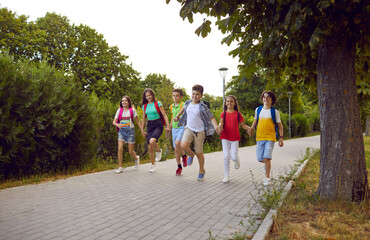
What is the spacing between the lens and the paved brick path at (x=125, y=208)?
3713 millimetres

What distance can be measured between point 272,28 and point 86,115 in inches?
217

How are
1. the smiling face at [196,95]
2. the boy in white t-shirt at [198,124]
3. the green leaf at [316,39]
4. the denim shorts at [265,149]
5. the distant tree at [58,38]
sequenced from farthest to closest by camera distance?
the distant tree at [58,38]
the boy in white t-shirt at [198,124]
the smiling face at [196,95]
the denim shorts at [265,149]
the green leaf at [316,39]

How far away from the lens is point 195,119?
281 inches

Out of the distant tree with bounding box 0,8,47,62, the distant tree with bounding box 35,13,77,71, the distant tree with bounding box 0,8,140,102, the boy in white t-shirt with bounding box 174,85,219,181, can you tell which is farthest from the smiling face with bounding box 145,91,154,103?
the distant tree with bounding box 35,13,77,71

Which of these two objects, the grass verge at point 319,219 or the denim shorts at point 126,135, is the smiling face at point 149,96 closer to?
the denim shorts at point 126,135

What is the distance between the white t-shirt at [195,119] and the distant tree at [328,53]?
2144 millimetres

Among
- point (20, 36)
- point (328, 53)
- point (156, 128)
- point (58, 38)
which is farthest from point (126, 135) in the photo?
point (58, 38)

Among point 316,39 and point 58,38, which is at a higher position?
point 58,38

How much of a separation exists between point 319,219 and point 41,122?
5.76 meters

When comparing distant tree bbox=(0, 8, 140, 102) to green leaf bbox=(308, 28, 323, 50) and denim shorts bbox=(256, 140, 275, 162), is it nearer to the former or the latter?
denim shorts bbox=(256, 140, 275, 162)

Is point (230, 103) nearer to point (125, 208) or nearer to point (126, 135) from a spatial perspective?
point (126, 135)

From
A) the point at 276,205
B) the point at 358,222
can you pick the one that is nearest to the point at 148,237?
the point at 276,205

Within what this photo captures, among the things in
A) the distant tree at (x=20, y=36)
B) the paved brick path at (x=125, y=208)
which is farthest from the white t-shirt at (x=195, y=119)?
the distant tree at (x=20, y=36)

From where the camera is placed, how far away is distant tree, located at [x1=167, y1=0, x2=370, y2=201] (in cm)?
415
